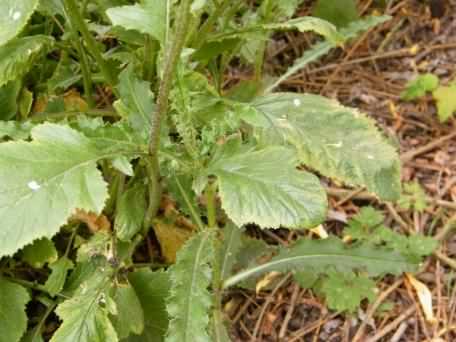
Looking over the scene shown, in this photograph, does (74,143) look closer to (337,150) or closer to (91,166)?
(91,166)

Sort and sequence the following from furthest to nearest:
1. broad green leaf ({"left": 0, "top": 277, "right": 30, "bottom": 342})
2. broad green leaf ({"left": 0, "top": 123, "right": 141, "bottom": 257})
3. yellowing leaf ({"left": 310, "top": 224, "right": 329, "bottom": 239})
→ 1. yellowing leaf ({"left": 310, "top": 224, "right": 329, "bottom": 239})
2. broad green leaf ({"left": 0, "top": 277, "right": 30, "bottom": 342})
3. broad green leaf ({"left": 0, "top": 123, "right": 141, "bottom": 257})

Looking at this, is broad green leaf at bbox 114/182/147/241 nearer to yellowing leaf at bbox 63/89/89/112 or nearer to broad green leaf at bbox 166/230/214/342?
broad green leaf at bbox 166/230/214/342

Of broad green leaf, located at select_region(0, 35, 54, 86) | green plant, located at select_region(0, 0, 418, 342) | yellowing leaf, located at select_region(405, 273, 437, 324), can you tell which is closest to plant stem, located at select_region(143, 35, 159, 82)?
green plant, located at select_region(0, 0, 418, 342)

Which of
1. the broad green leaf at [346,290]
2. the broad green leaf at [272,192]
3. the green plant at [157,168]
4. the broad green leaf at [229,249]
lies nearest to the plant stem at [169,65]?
the green plant at [157,168]

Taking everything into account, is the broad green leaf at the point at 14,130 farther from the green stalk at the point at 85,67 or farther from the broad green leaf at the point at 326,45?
the broad green leaf at the point at 326,45

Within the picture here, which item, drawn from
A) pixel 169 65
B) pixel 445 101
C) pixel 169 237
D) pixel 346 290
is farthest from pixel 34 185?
pixel 445 101

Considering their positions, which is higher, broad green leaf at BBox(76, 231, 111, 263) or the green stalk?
the green stalk
